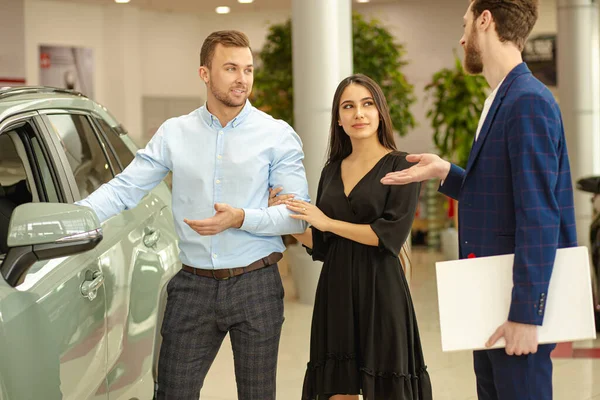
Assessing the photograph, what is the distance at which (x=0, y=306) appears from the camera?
1.82 m

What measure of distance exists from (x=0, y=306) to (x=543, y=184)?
128cm

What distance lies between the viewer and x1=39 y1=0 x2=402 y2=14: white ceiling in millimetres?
12133

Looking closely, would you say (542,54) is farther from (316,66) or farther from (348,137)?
(348,137)

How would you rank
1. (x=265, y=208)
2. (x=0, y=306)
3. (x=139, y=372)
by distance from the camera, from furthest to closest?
1. (x=139, y=372)
2. (x=265, y=208)
3. (x=0, y=306)

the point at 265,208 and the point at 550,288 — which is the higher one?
the point at 265,208

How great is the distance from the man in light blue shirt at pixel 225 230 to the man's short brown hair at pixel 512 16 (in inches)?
28.8

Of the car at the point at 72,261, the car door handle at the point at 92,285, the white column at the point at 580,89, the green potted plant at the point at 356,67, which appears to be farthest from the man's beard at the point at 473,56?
the white column at the point at 580,89

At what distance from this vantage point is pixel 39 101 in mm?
2467

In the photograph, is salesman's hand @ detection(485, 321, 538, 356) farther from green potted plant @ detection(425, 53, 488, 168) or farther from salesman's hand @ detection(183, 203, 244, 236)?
green potted plant @ detection(425, 53, 488, 168)

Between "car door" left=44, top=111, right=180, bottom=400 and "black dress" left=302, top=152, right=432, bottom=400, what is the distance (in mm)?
568

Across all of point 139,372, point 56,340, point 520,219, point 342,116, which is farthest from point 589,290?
point 139,372

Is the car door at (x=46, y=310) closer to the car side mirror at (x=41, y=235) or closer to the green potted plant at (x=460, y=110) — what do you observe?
the car side mirror at (x=41, y=235)

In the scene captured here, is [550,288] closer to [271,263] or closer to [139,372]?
[271,263]

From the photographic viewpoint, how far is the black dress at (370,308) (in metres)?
2.60
